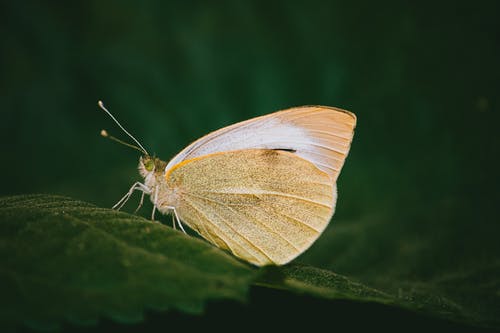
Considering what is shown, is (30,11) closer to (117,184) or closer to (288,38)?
(117,184)

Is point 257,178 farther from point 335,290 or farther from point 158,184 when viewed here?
point 335,290

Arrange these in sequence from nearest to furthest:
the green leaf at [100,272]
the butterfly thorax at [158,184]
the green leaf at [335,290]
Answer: the green leaf at [100,272], the green leaf at [335,290], the butterfly thorax at [158,184]

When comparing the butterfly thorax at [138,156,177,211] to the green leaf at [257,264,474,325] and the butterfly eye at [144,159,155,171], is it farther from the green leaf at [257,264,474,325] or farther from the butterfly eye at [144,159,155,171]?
the green leaf at [257,264,474,325]

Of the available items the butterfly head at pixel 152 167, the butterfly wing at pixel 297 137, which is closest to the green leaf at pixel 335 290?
the butterfly wing at pixel 297 137

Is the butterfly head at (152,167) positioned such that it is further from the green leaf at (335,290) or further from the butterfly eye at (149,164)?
the green leaf at (335,290)

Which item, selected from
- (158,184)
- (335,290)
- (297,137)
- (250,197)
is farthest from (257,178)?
(335,290)

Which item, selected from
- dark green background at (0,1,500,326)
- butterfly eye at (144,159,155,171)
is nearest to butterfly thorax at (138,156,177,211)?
butterfly eye at (144,159,155,171)

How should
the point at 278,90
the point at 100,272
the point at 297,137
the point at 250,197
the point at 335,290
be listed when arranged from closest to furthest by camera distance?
the point at 100,272
the point at 335,290
the point at 250,197
the point at 297,137
the point at 278,90

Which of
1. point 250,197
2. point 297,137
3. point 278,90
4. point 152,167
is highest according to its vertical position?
point 278,90
